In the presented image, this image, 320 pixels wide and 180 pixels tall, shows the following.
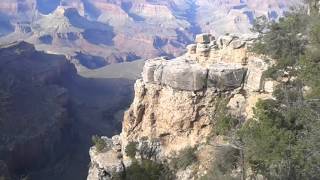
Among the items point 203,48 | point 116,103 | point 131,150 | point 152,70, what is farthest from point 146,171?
point 116,103

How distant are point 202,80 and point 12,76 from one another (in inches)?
3230

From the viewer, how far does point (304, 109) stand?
27797 mm

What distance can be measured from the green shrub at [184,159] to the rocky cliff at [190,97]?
417mm

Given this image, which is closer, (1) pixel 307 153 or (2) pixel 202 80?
(1) pixel 307 153

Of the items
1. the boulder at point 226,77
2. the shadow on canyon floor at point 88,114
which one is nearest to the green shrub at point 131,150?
the boulder at point 226,77

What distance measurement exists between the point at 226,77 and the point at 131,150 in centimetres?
857

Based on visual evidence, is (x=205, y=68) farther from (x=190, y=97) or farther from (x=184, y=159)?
(x=184, y=159)

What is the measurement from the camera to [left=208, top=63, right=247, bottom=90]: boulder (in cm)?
3950

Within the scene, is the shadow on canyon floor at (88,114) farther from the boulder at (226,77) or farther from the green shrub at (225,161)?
the green shrub at (225,161)

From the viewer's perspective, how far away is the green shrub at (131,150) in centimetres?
4194

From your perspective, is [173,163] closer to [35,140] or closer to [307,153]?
[307,153]

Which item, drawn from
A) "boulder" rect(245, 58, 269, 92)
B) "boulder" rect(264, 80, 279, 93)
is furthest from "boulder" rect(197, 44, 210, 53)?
"boulder" rect(264, 80, 279, 93)

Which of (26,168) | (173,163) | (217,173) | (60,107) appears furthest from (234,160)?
(60,107)

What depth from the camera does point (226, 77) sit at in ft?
129
